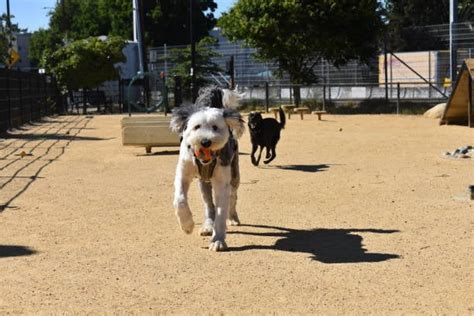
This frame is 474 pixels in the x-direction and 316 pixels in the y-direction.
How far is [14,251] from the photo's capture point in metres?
6.71

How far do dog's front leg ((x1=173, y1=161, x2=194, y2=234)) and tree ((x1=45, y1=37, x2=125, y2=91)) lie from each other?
33.2 m

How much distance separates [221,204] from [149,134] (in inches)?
346

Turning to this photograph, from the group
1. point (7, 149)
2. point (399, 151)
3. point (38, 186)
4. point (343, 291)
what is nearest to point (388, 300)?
point (343, 291)

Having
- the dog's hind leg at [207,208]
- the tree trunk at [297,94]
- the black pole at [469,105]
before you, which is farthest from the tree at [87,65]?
the dog's hind leg at [207,208]

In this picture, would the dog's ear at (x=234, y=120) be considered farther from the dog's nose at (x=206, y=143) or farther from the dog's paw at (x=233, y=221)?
the dog's paw at (x=233, y=221)

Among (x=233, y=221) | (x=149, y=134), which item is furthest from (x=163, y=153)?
(x=233, y=221)

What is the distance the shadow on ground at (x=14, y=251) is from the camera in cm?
658

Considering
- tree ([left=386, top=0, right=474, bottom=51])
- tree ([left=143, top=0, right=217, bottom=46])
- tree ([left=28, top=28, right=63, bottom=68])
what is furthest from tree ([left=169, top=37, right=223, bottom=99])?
tree ([left=28, top=28, right=63, bottom=68])

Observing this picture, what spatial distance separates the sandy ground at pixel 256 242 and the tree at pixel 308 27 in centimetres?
1857

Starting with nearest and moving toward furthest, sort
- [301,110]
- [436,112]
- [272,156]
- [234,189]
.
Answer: [234,189] → [272,156] → [436,112] → [301,110]

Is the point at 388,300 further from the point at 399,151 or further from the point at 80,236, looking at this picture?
the point at 399,151

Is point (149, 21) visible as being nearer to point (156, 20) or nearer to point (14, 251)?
point (156, 20)

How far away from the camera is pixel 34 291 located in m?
5.41

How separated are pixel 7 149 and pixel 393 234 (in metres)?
11.7
